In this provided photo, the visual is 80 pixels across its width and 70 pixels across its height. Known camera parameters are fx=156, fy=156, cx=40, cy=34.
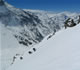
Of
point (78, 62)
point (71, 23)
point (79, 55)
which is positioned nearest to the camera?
point (78, 62)

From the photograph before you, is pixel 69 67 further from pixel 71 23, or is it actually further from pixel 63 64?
pixel 71 23

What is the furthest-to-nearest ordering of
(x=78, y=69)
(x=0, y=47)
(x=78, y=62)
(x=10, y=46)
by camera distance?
A: (x=10, y=46) → (x=0, y=47) → (x=78, y=62) → (x=78, y=69)

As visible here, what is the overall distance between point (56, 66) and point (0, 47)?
554 feet

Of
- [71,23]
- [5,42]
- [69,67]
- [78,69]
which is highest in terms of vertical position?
[5,42]

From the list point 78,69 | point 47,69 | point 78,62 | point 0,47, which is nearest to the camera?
point 78,69

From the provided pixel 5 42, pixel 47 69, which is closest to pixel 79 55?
pixel 47 69

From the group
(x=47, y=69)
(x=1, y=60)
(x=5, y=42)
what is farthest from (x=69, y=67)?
(x=5, y=42)

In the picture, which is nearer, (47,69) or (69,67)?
(69,67)

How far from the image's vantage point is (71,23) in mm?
33656

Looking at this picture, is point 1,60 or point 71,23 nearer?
point 71,23

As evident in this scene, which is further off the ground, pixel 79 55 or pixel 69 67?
pixel 79 55

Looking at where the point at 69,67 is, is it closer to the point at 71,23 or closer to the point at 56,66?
the point at 56,66

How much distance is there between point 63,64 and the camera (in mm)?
11945

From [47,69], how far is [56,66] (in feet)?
4.20
